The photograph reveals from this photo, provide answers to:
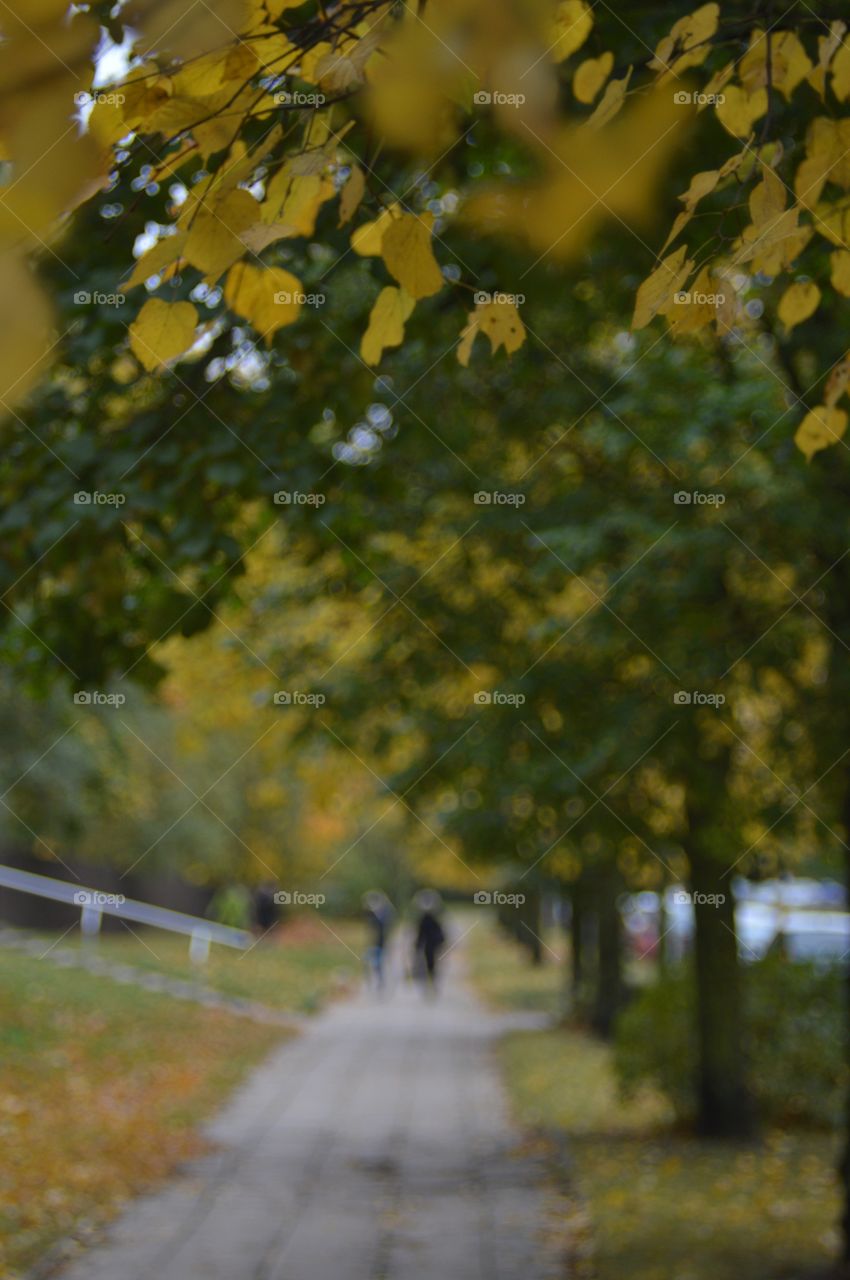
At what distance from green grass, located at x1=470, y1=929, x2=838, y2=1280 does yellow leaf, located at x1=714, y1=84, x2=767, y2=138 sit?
19.5 ft

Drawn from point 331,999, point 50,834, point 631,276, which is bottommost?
point 331,999

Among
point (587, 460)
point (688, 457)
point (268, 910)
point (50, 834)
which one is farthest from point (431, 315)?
point (268, 910)

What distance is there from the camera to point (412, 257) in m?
2.55

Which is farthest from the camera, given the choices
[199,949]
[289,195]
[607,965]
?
[199,949]

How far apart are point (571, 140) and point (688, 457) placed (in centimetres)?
578

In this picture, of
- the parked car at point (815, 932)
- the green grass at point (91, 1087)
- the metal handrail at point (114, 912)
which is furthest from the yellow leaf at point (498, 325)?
the metal handrail at point (114, 912)

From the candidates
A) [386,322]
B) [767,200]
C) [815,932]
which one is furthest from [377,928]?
[767,200]

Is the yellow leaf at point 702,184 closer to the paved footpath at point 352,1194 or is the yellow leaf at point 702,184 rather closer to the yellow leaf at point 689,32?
the yellow leaf at point 689,32

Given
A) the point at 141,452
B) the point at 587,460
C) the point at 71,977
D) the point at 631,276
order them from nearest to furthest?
1. the point at 141,452
2. the point at 631,276
3. the point at 587,460
4. the point at 71,977

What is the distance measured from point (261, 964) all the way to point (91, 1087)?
18524mm

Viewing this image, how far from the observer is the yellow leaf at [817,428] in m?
3.52

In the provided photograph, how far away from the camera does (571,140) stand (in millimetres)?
2688

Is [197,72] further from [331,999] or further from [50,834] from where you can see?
[331,999]

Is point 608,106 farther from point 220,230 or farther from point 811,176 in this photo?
point 220,230
